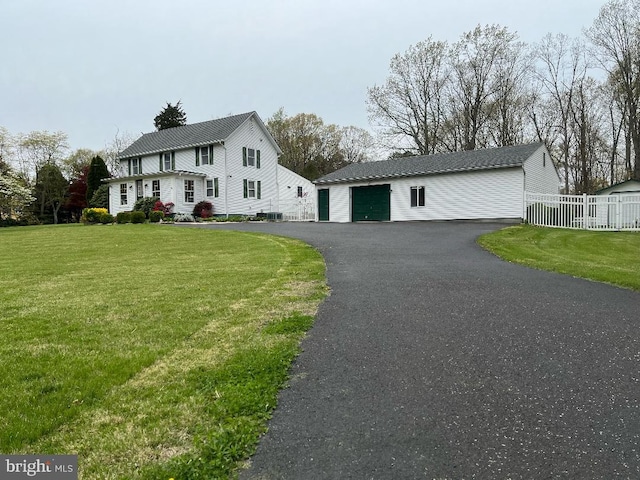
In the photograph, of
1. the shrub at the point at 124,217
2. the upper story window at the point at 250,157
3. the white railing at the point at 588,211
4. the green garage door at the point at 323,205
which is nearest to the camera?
the white railing at the point at 588,211

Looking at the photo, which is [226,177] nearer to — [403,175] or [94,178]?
[403,175]

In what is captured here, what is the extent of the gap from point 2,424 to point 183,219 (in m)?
27.2

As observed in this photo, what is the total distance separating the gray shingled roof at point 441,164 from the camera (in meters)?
22.5

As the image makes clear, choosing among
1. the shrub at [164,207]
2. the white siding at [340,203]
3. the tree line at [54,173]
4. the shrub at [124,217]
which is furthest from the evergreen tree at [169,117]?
the white siding at [340,203]

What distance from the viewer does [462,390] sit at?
3.10 metres

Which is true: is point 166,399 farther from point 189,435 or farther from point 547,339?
point 547,339

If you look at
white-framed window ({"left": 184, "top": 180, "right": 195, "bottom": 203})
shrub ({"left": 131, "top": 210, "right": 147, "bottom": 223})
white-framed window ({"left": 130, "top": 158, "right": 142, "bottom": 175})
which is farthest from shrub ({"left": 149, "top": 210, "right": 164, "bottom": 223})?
white-framed window ({"left": 130, "top": 158, "right": 142, "bottom": 175})

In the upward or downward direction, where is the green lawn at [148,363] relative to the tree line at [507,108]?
downward

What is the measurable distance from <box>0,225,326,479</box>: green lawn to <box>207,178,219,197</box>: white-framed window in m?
23.2

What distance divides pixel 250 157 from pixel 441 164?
1498cm

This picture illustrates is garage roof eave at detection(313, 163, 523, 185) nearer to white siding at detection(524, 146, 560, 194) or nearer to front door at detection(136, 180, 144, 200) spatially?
white siding at detection(524, 146, 560, 194)

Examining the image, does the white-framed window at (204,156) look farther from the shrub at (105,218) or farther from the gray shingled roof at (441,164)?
the gray shingled roof at (441,164)

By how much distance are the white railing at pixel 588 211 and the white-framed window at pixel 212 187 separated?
20.9 metres

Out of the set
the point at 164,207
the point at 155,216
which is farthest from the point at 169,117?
the point at 155,216
